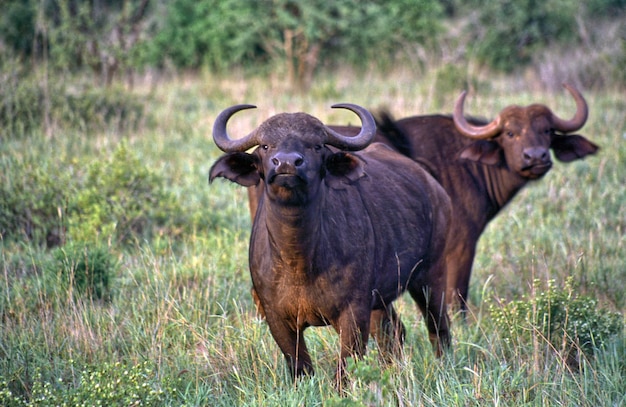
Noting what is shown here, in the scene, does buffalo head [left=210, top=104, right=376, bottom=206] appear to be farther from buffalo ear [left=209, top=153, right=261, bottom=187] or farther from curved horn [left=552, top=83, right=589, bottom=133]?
curved horn [left=552, top=83, right=589, bottom=133]

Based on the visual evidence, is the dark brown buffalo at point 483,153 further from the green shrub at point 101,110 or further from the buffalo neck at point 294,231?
the green shrub at point 101,110

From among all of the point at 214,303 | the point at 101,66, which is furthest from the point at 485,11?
the point at 214,303

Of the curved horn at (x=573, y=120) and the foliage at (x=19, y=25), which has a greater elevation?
the foliage at (x=19, y=25)

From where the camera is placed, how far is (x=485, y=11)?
18.9 meters

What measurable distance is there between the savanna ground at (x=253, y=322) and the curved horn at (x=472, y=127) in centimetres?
102

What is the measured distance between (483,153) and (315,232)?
309cm

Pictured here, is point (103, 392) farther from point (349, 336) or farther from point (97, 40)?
point (97, 40)

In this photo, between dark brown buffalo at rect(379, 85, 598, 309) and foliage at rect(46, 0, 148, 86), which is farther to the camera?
foliage at rect(46, 0, 148, 86)

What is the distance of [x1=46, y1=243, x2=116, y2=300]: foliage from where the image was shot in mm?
5453

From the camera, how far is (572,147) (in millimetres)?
6961

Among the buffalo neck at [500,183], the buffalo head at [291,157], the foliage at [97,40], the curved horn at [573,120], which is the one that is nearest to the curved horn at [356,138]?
the buffalo head at [291,157]

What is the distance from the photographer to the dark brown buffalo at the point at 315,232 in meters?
3.90

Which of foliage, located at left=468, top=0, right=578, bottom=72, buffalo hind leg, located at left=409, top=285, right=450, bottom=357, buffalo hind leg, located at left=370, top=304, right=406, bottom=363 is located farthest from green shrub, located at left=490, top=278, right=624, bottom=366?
foliage, located at left=468, top=0, right=578, bottom=72

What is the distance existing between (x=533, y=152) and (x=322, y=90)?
25.3 feet
